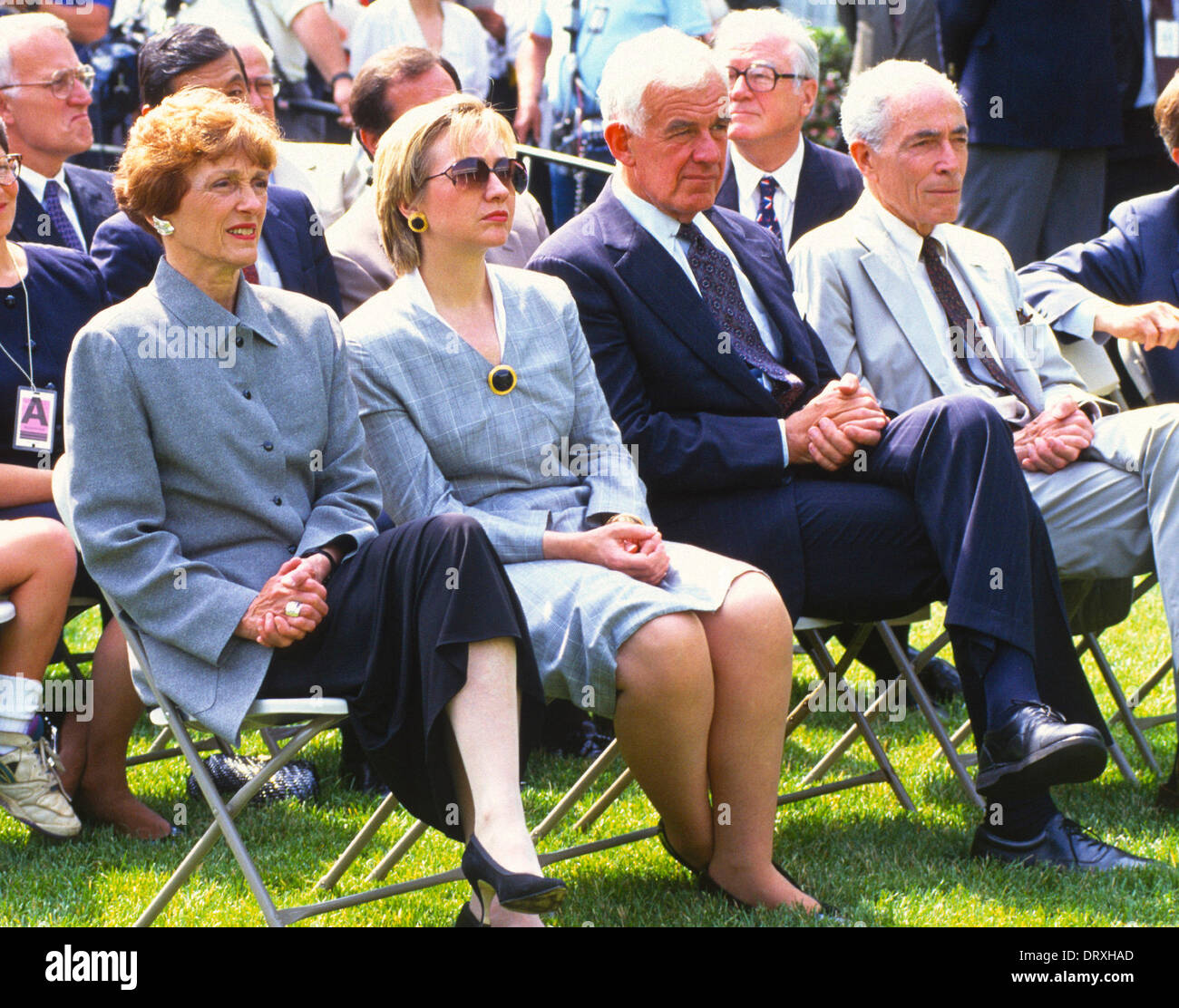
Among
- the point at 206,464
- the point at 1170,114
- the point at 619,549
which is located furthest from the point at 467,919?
the point at 1170,114

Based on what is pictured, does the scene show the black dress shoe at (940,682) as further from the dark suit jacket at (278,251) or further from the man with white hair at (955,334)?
the dark suit jacket at (278,251)

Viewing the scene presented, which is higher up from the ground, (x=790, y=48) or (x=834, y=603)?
(x=790, y=48)

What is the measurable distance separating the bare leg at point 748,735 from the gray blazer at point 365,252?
1976 millimetres

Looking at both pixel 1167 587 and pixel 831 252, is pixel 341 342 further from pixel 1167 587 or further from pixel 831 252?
pixel 1167 587

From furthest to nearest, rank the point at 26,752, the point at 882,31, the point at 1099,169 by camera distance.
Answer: the point at 882,31
the point at 1099,169
the point at 26,752

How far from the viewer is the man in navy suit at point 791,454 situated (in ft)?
12.8

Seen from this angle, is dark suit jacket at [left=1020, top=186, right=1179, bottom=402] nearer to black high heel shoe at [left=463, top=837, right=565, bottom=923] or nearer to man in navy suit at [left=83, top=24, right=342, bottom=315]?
man in navy suit at [left=83, top=24, right=342, bottom=315]

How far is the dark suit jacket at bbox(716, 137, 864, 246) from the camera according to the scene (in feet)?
19.2

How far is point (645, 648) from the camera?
136 inches

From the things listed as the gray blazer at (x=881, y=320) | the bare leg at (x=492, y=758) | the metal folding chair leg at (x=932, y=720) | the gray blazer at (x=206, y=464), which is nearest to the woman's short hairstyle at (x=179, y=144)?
the gray blazer at (x=206, y=464)

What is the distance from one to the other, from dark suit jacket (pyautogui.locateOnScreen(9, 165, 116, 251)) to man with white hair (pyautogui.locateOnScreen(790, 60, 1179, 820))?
91.3 inches

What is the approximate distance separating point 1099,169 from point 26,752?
210 inches

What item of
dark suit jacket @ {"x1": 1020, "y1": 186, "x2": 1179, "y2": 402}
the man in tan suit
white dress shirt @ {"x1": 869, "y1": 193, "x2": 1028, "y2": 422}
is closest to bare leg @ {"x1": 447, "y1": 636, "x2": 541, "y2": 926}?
white dress shirt @ {"x1": 869, "y1": 193, "x2": 1028, "y2": 422}

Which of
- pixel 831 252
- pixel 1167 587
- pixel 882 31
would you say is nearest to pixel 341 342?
pixel 831 252
